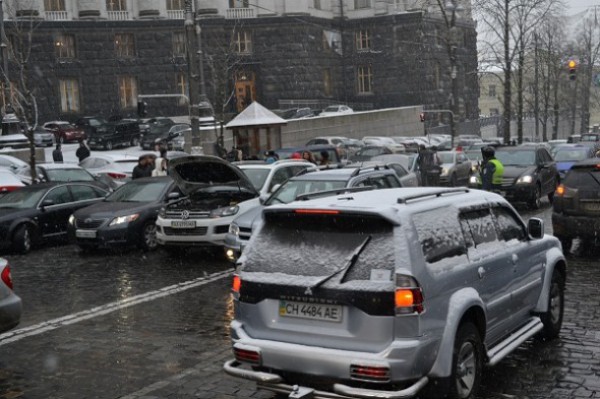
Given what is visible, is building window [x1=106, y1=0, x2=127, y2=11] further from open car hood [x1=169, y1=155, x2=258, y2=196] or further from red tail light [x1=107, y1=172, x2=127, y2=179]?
open car hood [x1=169, y1=155, x2=258, y2=196]

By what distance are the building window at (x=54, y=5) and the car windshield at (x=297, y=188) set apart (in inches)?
1777

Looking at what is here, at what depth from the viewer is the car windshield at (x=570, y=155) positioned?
27.9 meters

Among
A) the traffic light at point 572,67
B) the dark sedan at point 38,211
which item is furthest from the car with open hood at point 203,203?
the traffic light at point 572,67

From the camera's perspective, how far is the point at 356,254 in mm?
5621

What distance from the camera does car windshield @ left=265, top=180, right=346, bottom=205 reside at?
44.1 feet

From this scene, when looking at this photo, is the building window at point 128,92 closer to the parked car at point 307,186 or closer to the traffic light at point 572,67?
the traffic light at point 572,67

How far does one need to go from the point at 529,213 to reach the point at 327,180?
8.92 metres

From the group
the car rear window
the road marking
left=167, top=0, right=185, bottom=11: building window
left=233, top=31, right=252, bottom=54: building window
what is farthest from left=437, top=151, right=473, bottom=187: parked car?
left=167, top=0, right=185, bottom=11: building window

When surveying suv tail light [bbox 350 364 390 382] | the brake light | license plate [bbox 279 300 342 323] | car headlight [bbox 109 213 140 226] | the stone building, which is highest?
the stone building

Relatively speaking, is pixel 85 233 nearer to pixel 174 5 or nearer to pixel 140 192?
pixel 140 192

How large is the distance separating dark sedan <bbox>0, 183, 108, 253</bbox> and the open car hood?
333 centimetres

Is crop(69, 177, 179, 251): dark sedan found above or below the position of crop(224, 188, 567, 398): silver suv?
below

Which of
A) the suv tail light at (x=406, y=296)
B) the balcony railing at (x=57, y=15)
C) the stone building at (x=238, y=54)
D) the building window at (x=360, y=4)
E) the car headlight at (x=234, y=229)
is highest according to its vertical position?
the building window at (x=360, y=4)

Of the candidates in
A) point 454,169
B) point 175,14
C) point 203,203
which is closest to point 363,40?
point 175,14
